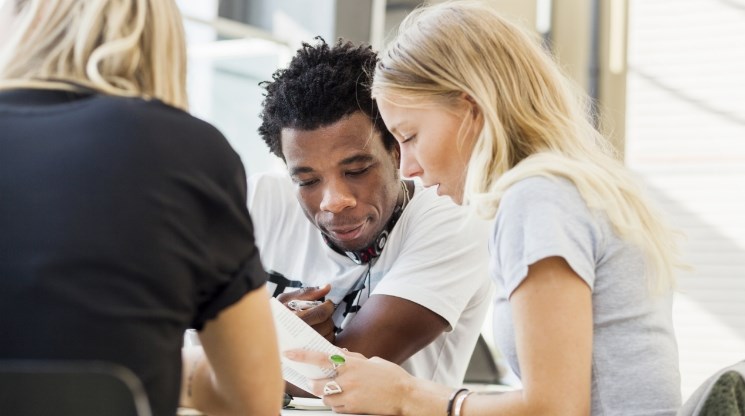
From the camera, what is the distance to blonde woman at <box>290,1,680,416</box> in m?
1.55

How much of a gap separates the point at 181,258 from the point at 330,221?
120 cm

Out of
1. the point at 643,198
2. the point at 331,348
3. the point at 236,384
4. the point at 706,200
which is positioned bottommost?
the point at 706,200

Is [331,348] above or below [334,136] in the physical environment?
below

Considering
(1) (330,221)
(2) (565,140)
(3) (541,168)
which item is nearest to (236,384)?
(3) (541,168)

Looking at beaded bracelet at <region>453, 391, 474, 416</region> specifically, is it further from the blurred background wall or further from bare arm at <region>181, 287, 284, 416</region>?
the blurred background wall

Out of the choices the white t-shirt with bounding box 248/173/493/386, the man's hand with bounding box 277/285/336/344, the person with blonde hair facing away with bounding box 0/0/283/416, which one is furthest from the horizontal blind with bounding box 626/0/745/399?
→ the person with blonde hair facing away with bounding box 0/0/283/416

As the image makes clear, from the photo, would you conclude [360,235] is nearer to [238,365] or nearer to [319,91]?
[319,91]

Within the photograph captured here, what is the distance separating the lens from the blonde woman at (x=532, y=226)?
1549mm

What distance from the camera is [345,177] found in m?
2.28

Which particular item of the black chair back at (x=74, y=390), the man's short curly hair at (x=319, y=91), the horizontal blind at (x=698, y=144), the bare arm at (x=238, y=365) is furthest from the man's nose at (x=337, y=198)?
the horizontal blind at (x=698, y=144)

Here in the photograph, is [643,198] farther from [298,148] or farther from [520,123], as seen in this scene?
[298,148]

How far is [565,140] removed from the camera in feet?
5.70

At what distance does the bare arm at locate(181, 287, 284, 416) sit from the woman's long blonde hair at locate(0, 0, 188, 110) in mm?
282

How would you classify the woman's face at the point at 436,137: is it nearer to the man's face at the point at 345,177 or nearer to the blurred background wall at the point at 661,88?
the man's face at the point at 345,177
